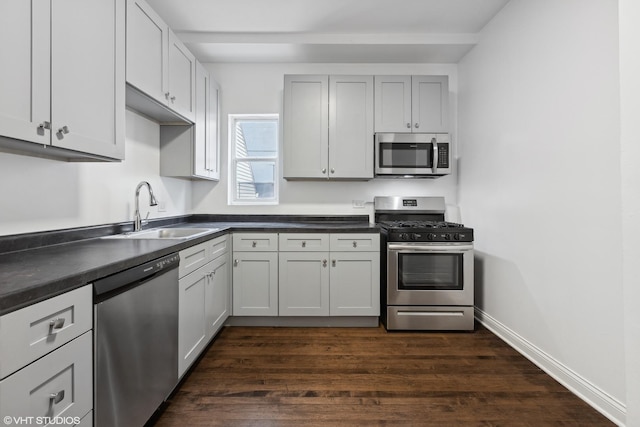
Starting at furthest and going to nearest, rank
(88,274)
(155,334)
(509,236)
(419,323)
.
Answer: (419,323) < (509,236) < (155,334) < (88,274)

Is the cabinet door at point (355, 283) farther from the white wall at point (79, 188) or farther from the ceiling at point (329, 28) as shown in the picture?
the ceiling at point (329, 28)

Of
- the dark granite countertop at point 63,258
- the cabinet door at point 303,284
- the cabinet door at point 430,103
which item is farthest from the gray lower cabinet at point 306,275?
the cabinet door at point 430,103

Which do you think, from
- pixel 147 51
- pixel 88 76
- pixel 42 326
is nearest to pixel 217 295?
pixel 42 326

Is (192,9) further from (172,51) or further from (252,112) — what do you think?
(252,112)

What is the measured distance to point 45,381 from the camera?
0.96m

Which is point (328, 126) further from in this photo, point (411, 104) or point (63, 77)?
point (63, 77)

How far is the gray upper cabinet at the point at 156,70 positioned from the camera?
1.85m

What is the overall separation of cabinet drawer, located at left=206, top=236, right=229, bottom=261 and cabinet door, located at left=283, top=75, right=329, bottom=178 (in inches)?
37.7

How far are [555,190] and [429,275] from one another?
1.20m

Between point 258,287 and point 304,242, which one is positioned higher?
point 304,242

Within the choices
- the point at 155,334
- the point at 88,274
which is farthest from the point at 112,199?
the point at 88,274

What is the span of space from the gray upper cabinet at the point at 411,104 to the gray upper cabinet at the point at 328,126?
13cm

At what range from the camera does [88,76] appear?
1497 millimetres

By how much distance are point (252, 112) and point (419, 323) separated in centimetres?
283
